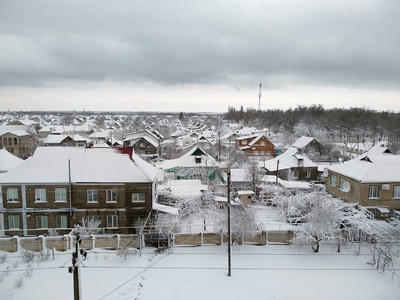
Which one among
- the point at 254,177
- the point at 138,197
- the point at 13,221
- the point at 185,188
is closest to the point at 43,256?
the point at 13,221

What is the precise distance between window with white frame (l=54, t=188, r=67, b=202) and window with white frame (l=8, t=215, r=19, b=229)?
128 inches

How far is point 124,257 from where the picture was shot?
17359mm

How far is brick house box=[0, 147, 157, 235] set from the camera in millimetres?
20859

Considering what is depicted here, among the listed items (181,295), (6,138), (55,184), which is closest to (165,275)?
(181,295)

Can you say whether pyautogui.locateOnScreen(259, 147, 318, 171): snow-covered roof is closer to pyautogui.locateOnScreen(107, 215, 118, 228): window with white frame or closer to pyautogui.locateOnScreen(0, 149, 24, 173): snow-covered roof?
pyautogui.locateOnScreen(107, 215, 118, 228): window with white frame

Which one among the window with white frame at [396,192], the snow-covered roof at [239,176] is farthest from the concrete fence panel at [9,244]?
the window with white frame at [396,192]

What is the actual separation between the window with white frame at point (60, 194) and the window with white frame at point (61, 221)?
1.27 metres

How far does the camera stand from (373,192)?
2367cm

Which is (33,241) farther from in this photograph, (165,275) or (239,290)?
(239,290)

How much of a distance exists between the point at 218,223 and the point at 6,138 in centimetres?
5274

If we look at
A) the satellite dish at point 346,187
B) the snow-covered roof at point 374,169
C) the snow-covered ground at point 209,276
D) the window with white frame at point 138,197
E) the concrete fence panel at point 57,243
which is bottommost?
the snow-covered ground at point 209,276

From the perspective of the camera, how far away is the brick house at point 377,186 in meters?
23.4

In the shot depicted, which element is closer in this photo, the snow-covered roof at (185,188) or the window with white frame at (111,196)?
the window with white frame at (111,196)

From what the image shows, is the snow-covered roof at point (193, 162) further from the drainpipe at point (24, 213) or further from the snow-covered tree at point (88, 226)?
the drainpipe at point (24, 213)
